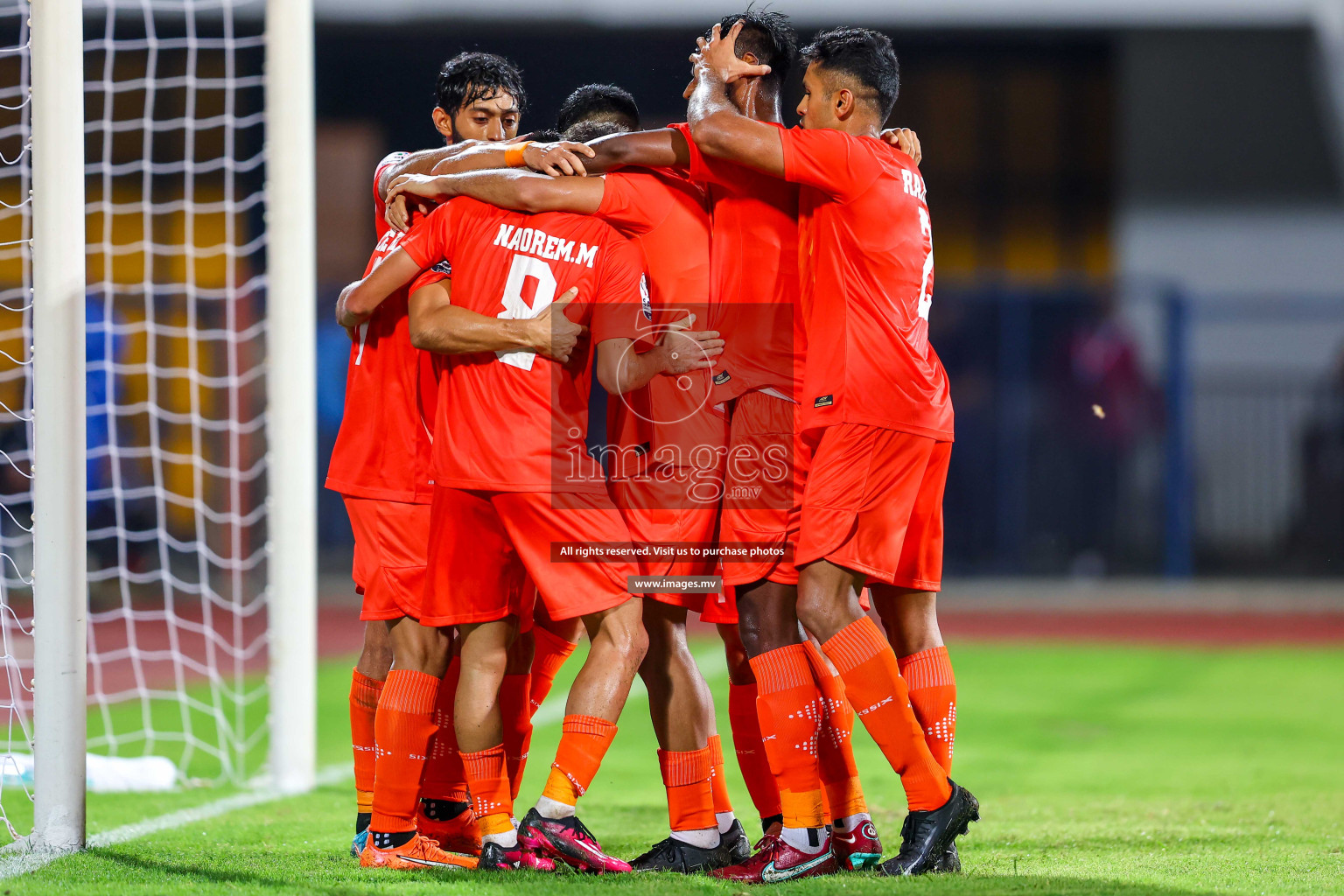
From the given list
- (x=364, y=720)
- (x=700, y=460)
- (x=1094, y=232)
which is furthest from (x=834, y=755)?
(x=1094, y=232)

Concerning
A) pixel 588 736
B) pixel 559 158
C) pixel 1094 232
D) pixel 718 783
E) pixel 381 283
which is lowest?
pixel 718 783

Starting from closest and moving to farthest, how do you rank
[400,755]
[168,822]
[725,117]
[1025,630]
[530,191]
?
[725,117], [530,191], [400,755], [168,822], [1025,630]

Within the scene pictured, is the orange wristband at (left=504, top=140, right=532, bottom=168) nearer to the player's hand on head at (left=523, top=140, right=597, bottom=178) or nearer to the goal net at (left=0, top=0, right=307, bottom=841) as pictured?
the player's hand on head at (left=523, top=140, right=597, bottom=178)

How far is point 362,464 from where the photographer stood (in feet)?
14.3

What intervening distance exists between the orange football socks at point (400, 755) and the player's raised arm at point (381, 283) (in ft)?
3.93

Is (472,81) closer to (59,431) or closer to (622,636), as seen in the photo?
(59,431)

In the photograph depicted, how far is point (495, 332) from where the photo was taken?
12.7 ft

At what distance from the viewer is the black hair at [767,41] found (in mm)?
4066

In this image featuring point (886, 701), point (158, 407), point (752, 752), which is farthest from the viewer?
point (158, 407)

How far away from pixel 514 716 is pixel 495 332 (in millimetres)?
1301

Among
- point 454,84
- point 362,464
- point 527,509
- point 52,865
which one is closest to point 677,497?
point 527,509

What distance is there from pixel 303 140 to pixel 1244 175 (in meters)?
14.8

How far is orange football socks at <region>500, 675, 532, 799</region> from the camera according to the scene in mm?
4340

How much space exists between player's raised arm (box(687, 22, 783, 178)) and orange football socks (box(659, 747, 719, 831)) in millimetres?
1742
